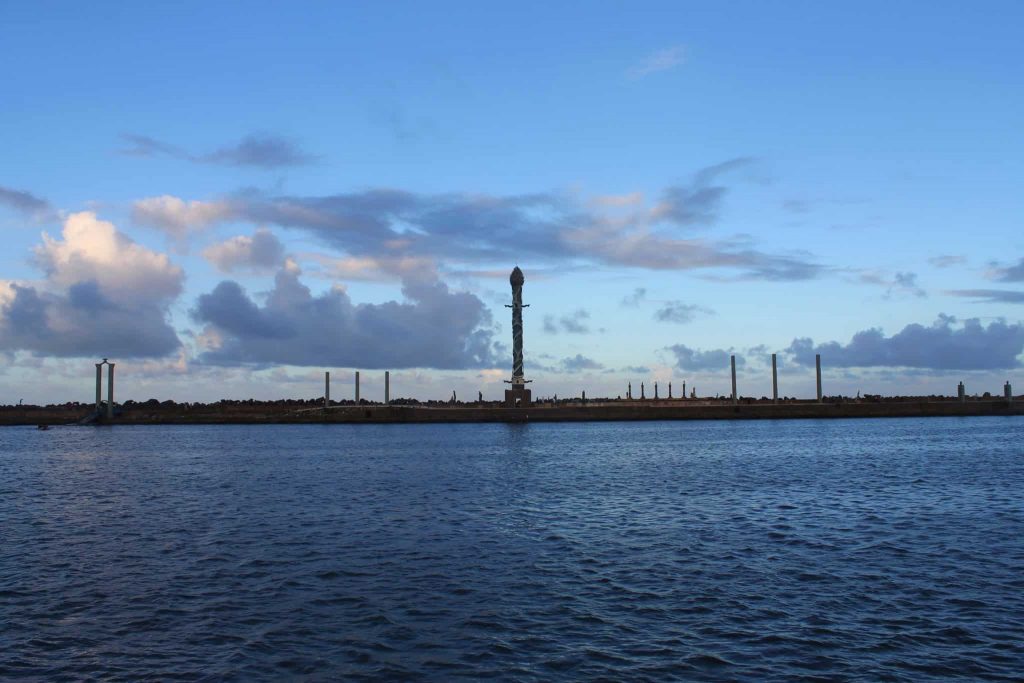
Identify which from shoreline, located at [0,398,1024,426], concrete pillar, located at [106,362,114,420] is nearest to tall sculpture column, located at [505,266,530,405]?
shoreline, located at [0,398,1024,426]

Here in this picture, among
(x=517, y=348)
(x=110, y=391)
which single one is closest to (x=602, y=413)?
(x=517, y=348)

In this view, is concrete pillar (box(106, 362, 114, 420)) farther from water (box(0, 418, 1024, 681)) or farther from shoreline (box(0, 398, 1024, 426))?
water (box(0, 418, 1024, 681))

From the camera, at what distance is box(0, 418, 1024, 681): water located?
46.0 feet

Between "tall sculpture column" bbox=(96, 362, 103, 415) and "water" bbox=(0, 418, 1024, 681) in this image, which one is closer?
"water" bbox=(0, 418, 1024, 681)

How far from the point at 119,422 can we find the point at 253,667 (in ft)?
461

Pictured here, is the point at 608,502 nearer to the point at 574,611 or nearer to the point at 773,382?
the point at 574,611

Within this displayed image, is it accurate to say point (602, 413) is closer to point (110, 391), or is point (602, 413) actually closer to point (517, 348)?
point (517, 348)

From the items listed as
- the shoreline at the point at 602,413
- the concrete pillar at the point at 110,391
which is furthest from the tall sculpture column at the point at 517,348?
the concrete pillar at the point at 110,391

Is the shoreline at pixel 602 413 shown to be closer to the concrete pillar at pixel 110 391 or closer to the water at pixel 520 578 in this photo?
the concrete pillar at pixel 110 391

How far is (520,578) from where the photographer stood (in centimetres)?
2019

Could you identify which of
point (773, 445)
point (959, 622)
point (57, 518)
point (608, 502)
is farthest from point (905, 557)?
point (773, 445)

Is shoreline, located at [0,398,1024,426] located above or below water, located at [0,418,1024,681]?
above

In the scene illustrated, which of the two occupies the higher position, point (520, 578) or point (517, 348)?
point (517, 348)

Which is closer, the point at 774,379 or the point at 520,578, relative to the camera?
the point at 520,578
